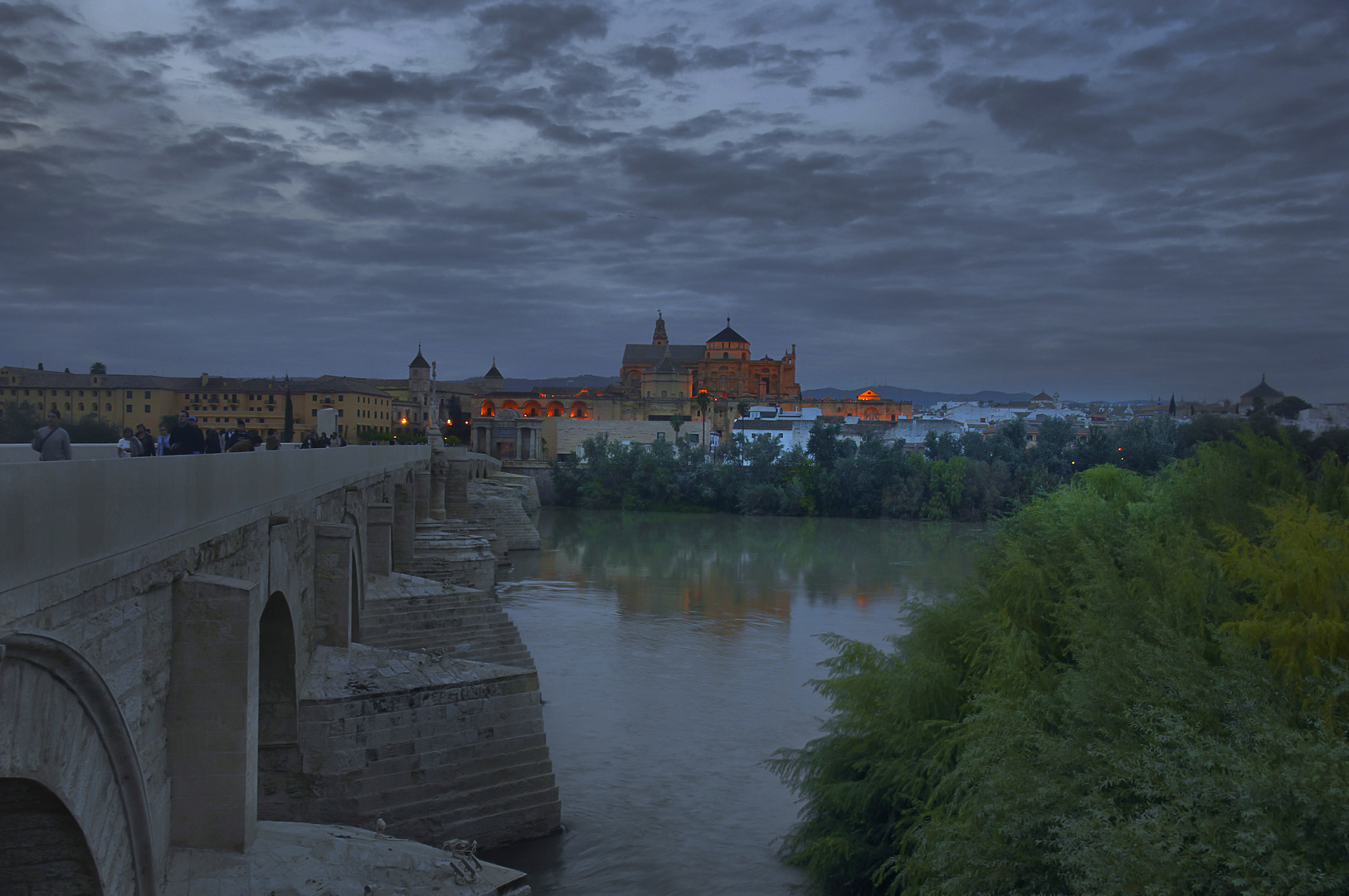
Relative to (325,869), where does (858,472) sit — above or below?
above

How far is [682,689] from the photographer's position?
16328 millimetres

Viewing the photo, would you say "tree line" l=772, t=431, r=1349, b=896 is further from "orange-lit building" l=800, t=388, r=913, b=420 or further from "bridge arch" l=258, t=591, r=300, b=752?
"orange-lit building" l=800, t=388, r=913, b=420

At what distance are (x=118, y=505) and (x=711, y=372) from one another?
109816 millimetres

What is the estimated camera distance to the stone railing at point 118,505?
3.53 metres

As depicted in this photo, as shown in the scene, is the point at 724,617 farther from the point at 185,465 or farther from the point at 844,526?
the point at 844,526

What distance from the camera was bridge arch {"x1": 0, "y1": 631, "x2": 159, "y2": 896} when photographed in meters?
3.53

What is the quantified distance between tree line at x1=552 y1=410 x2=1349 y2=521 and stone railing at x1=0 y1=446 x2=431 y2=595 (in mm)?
44117

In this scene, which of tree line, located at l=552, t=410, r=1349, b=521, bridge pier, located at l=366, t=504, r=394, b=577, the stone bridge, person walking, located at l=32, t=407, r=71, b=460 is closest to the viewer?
the stone bridge

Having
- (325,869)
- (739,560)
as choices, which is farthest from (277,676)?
(739,560)

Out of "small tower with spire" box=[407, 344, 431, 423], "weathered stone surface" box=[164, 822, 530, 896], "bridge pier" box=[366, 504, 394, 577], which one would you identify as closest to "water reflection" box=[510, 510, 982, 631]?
"weathered stone surface" box=[164, 822, 530, 896]

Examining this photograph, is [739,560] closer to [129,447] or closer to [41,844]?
[129,447]

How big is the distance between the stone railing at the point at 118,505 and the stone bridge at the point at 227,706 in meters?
0.01

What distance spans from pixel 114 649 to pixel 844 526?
44.5 meters

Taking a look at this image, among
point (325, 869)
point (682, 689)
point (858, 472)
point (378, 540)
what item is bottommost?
point (682, 689)
